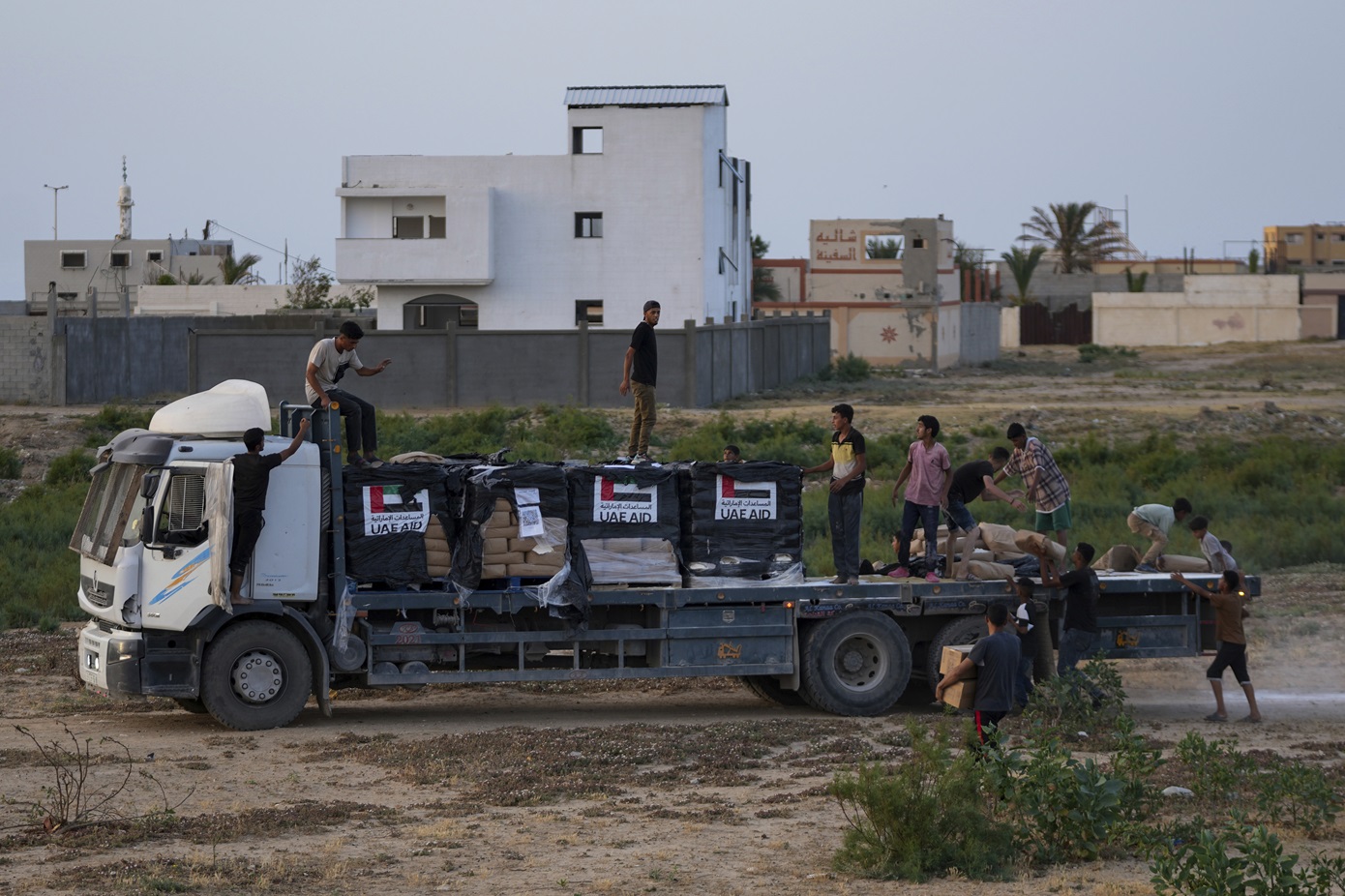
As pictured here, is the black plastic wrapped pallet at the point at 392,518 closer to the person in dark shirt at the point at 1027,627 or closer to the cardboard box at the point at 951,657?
the cardboard box at the point at 951,657

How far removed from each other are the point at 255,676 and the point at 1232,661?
8.01 metres

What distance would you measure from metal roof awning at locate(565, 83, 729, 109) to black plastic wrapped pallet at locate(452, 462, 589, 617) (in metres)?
40.0

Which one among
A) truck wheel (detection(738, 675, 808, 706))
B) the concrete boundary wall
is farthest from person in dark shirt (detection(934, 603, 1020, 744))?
the concrete boundary wall

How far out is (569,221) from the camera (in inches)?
2060

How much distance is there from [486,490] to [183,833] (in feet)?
12.9

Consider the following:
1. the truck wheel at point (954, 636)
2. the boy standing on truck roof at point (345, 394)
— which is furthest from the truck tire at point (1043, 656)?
the boy standing on truck roof at point (345, 394)

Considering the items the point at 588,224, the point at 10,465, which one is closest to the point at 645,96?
the point at 588,224

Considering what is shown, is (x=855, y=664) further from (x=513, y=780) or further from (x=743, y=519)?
(x=513, y=780)

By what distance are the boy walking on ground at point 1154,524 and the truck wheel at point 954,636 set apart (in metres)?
1.81

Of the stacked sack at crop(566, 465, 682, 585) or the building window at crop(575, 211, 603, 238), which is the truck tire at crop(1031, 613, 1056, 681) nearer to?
the stacked sack at crop(566, 465, 682, 585)

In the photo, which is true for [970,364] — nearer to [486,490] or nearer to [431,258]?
[431,258]

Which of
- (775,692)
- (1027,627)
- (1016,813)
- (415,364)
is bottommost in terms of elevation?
(775,692)

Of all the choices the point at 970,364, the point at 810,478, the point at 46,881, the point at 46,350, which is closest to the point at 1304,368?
the point at 970,364

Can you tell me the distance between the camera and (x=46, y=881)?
320 inches
